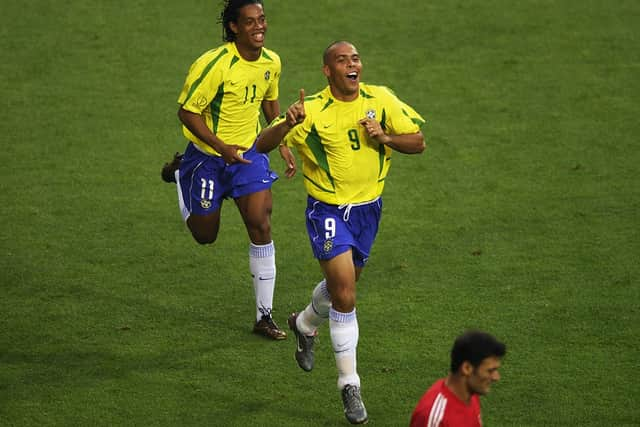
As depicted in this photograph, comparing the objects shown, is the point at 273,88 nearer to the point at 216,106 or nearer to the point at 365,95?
the point at 216,106

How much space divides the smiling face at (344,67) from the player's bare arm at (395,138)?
1.02 feet

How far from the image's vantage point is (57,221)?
11.3 m

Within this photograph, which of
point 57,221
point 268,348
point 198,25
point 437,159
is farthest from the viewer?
point 198,25

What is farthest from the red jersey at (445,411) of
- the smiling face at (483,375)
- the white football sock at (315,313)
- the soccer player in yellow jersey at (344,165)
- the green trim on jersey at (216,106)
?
the green trim on jersey at (216,106)

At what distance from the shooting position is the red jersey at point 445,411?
5.63 meters

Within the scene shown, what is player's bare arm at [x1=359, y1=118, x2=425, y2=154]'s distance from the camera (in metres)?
7.52

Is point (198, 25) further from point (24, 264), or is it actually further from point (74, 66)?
point (24, 264)

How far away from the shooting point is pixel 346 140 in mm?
7820

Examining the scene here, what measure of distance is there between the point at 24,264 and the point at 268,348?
2.71 meters

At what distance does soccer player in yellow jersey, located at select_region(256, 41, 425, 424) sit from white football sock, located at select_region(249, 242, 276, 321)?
121 centimetres

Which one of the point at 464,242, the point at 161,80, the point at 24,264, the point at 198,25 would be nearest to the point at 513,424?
the point at 464,242

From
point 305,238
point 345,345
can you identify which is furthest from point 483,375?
point 305,238

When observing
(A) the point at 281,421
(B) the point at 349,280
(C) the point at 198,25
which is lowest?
(A) the point at 281,421

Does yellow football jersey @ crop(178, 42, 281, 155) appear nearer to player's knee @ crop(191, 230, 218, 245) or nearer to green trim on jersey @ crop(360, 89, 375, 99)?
player's knee @ crop(191, 230, 218, 245)
